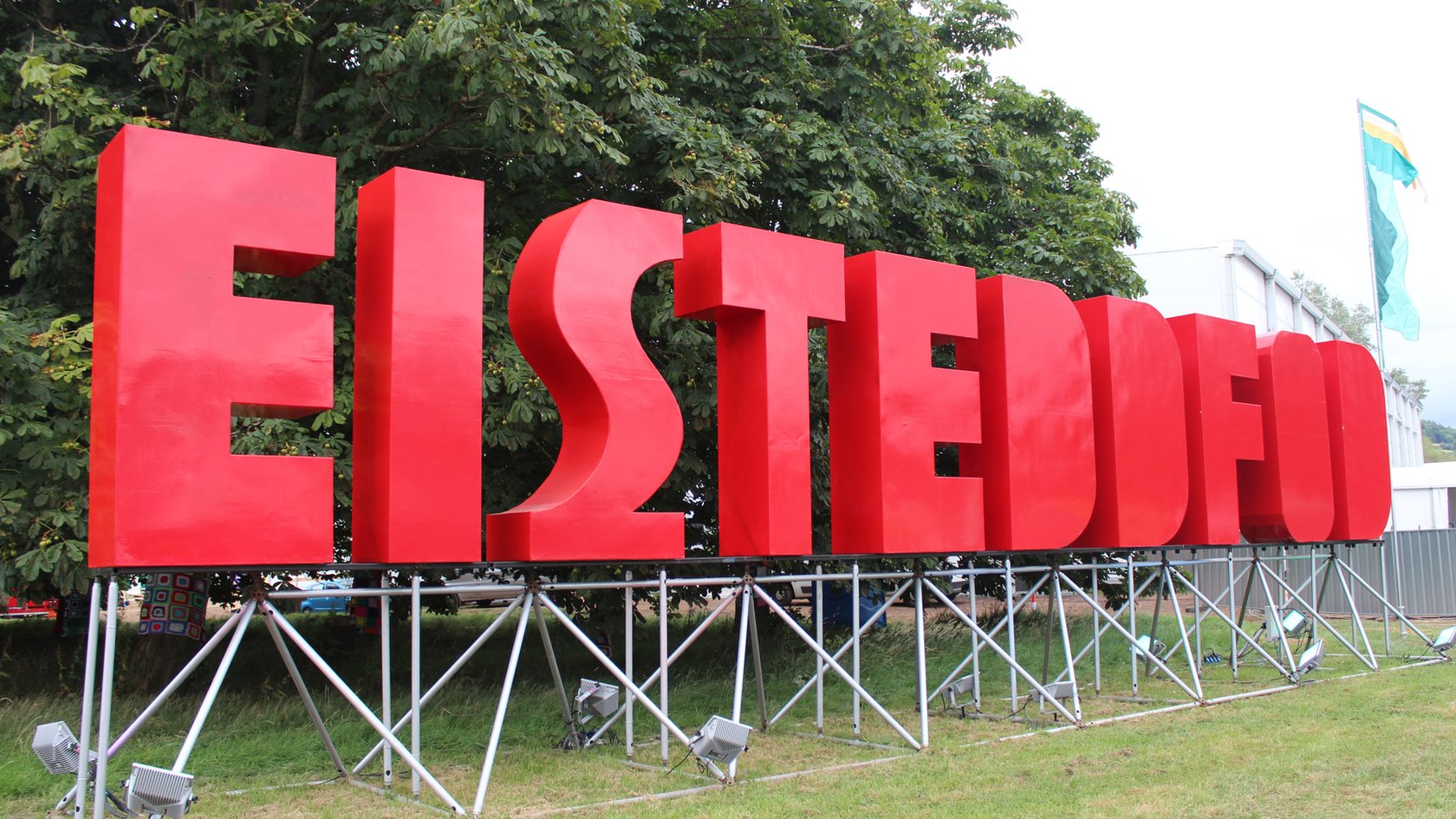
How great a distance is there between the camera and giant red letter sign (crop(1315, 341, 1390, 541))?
1633cm

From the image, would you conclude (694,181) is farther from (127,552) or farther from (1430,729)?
(1430,729)

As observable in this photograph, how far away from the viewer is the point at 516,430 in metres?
12.0

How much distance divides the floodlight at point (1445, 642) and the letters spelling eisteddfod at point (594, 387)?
5.61 m

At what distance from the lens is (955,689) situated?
1290 cm

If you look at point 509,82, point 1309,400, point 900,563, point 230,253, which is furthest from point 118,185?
point 1309,400

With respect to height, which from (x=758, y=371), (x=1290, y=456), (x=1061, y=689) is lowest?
(x=1061, y=689)

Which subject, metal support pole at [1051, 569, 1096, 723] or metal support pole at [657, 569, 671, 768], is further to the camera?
metal support pole at [1051, 569, 1096, 723]

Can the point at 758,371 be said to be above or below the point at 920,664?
above

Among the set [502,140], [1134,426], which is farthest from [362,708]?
[1134,426]

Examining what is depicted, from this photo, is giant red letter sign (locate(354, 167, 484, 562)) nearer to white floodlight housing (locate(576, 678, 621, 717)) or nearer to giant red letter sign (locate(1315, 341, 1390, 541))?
white floodlight housing (locate(576, 678, 621, 717))

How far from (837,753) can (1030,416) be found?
13.0 ft

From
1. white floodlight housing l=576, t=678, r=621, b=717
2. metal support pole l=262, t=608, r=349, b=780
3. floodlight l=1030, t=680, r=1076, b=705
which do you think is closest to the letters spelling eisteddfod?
metal support pole l=262, t=608, r=349, b=780

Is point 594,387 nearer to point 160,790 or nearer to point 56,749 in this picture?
point 160,790

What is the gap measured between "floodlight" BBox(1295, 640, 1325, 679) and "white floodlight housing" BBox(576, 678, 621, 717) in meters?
8.68
